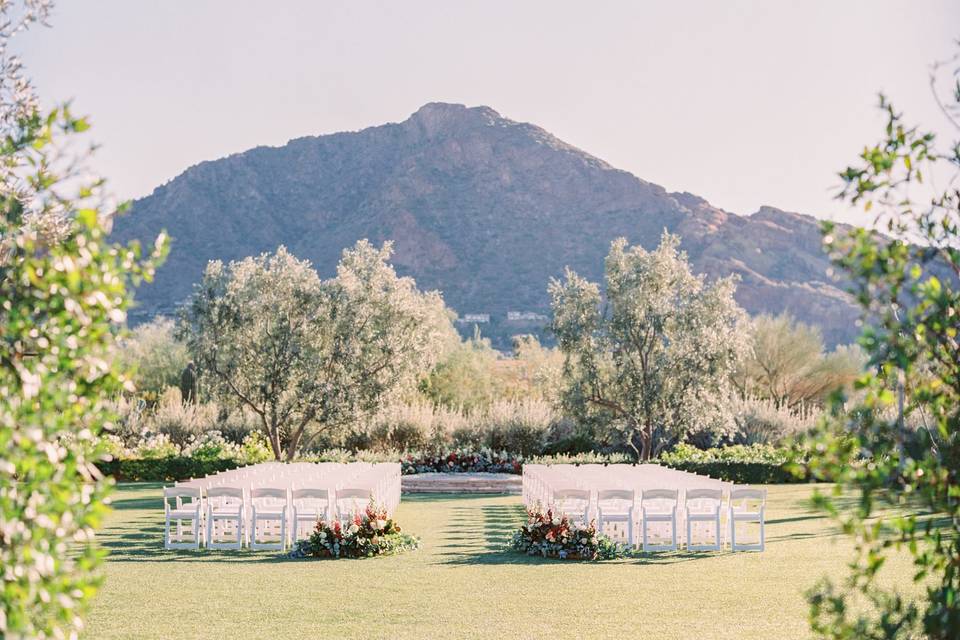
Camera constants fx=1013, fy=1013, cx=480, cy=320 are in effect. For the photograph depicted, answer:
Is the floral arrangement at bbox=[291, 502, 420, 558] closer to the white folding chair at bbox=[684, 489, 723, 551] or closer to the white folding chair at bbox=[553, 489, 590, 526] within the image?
the white folding chair at bbox=[553, 489, 590, 526]

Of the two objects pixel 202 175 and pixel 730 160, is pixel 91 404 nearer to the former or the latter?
pixel 730 160

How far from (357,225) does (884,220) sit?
9656 cm

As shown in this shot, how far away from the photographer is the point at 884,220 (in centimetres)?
434

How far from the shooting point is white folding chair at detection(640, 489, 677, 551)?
40.0 ft

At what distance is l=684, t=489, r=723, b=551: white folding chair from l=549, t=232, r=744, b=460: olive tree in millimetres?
11648

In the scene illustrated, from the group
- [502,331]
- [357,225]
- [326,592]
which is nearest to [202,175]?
[357,225]

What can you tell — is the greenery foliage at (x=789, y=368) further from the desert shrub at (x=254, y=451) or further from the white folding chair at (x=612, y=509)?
the white folding chair at (x=612, y=509)

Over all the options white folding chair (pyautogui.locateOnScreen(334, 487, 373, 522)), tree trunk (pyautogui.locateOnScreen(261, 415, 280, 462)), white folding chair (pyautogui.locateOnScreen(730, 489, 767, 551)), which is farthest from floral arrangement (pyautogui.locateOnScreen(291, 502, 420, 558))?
tree trunk (pyautogui.locateOnScreen(261, 415, 280, 462))

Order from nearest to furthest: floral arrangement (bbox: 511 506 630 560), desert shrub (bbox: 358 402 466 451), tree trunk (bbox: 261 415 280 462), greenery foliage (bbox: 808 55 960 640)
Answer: greenery foliage (bbox: 808 55 960 640) → floral arrangement (bbox: 511 506 630 560) → tree trunk (bbox: 261 415 280 462) → desert shrub (bbox: 358 402 466 451)

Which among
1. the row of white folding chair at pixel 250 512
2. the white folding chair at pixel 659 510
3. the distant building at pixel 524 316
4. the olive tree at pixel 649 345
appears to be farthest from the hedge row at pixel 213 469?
the distant building at pixel 524 316

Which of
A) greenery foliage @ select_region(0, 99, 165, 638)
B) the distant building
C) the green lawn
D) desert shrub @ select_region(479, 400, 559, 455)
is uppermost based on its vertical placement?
the distant building

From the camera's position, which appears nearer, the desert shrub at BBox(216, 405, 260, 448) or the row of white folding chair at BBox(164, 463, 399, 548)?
the row of white folding chair at BBox(164, 463, 399, 548)

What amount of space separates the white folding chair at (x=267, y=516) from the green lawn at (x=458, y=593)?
40cm

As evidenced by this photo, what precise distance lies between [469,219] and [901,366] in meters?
95.9
